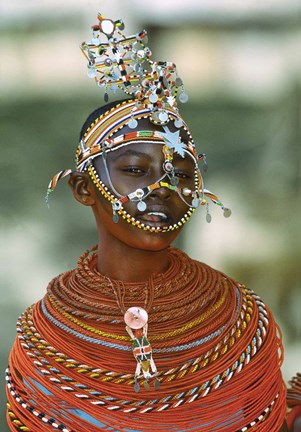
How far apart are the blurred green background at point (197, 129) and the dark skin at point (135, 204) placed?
3.02 ft

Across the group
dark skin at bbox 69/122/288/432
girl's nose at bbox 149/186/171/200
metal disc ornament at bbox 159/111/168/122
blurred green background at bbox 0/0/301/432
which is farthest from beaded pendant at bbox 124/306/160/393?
blurred green background at bbox 0/0/301/432

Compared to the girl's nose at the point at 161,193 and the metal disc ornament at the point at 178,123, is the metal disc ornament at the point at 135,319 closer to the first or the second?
the girl's nose at the point at 161,193

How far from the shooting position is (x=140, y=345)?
1.59 m

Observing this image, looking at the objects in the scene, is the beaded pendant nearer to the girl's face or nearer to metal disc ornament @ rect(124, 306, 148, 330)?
metal disc ornament @ rect(124, 306, 148, 330)

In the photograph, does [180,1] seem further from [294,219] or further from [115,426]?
[115,426]

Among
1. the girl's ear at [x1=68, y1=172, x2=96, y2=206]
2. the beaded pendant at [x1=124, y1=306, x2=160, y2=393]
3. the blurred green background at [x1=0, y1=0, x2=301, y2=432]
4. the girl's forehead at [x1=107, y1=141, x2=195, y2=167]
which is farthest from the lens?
the blurred green background at [x1=0, y1=0, x2=301, y2=432]

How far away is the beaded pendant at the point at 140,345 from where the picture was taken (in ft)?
5.14

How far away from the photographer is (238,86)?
271 centimetres

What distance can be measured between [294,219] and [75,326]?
4.48ft

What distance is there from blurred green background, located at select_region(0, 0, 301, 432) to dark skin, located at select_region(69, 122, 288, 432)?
919mm

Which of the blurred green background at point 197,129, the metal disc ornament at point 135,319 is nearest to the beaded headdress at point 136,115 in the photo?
the metal disc ornament at point 135,319

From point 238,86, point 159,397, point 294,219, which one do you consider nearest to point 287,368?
point 294,219

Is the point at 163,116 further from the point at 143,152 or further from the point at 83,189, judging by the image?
the point at 83,189

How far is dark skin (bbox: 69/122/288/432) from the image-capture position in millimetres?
1666
